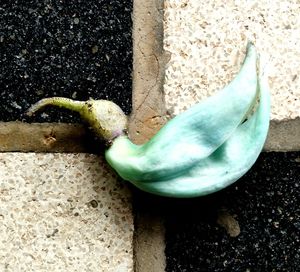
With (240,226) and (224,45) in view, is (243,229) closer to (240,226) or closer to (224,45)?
(240,226)

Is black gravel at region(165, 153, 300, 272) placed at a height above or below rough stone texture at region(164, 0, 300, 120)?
below

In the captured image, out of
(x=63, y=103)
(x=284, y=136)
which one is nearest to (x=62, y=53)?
(x=63, y=103)

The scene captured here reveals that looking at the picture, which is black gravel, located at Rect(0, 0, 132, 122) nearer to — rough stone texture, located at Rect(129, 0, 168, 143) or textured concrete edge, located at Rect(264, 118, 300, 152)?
rough stone texture, located at Rect(129, 0, 168, 143)

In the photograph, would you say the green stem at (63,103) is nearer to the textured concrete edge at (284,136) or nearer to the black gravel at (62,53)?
the black gravel at (62,53)

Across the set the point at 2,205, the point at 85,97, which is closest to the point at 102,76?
the point at 85,97

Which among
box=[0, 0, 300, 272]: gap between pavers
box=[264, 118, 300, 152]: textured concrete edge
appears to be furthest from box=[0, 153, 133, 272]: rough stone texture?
box=[264, 118, 300, 152]: textured concrete edge

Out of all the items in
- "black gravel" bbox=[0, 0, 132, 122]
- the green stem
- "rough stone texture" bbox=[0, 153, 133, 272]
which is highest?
"black gravel" bbox=[0, 0, 132, 122]

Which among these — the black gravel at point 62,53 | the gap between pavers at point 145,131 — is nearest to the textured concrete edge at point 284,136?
the gap between pavers at point 145,131
